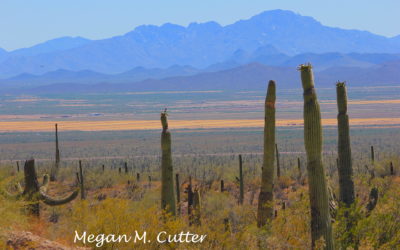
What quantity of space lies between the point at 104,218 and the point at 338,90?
6.87m

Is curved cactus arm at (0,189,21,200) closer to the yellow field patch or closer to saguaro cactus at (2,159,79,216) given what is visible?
saguaro cactus at (2,159,79,216)

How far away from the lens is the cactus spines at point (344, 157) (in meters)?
15.0

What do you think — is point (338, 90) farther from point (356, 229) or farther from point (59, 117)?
point (59, 117)

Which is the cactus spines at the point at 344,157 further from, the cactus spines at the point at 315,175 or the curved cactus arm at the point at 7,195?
the curved cactus arm at the point at 7,195

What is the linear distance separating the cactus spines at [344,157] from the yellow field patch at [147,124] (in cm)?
6895

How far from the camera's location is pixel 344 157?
603 inches

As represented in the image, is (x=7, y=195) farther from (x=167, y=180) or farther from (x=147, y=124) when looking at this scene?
(x=147, y=124)

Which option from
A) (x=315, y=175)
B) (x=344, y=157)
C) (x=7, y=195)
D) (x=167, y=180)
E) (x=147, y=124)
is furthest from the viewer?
(x=147, y=124)

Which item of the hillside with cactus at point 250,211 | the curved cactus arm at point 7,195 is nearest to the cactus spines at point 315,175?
the hillside with cactus at point 250,211

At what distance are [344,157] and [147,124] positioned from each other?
79.8 metres

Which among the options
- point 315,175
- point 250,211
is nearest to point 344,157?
point 250,211

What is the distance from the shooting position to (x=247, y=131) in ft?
259

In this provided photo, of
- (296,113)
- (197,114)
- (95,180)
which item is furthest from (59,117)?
(95,180)

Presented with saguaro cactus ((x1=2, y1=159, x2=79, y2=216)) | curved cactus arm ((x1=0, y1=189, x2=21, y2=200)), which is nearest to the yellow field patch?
saguaro cactus ((x1=2, y1=159, x2=79, y2=216))
